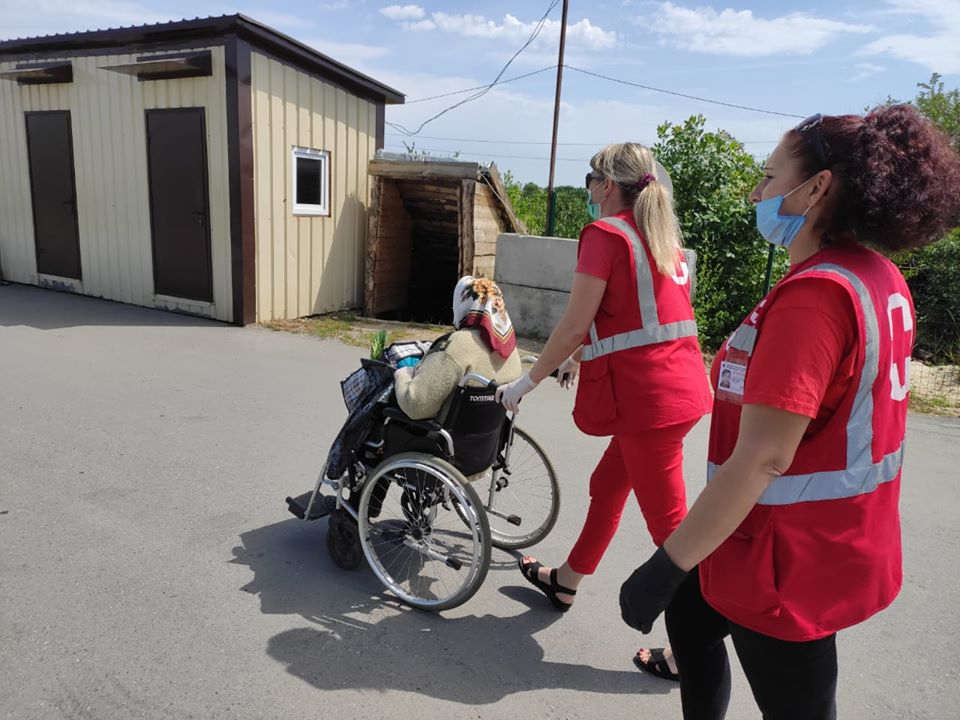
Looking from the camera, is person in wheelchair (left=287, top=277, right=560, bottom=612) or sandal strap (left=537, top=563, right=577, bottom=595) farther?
sandal strap (left=537, top=563, right=577, bottom=595)

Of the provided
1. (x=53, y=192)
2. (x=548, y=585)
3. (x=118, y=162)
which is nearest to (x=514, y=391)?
(x=548, y=585)

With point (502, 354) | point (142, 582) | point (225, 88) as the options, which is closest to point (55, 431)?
point (142, 582)

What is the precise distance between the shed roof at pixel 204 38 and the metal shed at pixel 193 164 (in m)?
0.02

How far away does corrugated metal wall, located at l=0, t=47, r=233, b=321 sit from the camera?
824 centimetres

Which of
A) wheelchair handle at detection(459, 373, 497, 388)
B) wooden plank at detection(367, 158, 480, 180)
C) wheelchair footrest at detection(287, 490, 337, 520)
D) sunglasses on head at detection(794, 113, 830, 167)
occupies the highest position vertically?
wooden plank at detection(367, 158, 480, 180)

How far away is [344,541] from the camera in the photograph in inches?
125

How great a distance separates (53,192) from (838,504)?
37.0 ft

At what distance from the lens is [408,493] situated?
302cm

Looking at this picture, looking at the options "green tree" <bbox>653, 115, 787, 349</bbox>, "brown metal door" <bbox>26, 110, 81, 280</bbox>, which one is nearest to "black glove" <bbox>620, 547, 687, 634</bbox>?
"green tree" <bbox>653, 115, 787, 349</bbox>

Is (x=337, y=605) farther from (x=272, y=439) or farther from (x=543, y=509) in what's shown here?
(x=272, y=439)

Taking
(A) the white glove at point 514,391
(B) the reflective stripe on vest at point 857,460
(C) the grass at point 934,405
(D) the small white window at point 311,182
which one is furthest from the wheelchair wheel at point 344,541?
(D) the small white window at point 311,182

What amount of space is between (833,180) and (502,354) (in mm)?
1752

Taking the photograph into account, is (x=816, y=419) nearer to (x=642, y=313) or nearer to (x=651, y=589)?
(x=651, y=589)

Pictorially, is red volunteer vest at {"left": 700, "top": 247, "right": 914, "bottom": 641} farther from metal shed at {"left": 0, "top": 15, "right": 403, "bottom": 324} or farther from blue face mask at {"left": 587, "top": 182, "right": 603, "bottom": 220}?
metal shed at {"left": 0, "top": 15, "right": 403, "bottom": 324}
